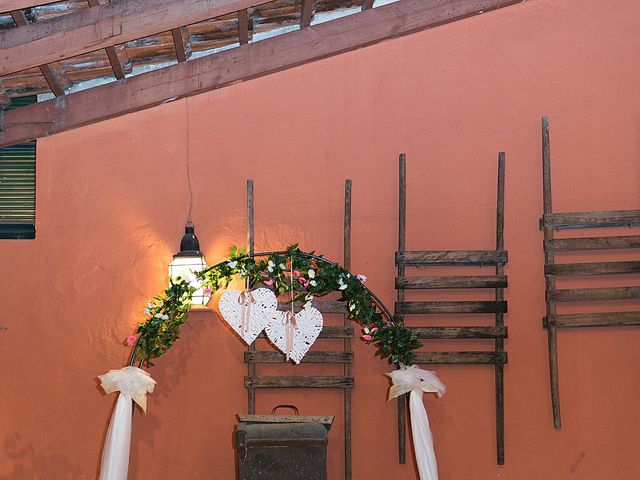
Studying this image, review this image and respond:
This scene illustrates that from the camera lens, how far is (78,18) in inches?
165

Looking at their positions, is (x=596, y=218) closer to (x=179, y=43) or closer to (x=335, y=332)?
(x=335, y=332)

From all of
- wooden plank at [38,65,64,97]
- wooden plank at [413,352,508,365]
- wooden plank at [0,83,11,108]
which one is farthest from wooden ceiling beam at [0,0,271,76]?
wooden plank at [413,352,508,365]

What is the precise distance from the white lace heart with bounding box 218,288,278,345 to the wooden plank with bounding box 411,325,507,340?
0.82m

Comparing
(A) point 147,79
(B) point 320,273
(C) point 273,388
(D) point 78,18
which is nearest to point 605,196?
(B) point 320,273

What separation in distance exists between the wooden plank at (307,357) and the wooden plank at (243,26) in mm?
1736

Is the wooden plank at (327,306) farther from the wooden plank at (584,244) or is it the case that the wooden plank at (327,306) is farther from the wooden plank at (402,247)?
the wooden plank at (584,244)

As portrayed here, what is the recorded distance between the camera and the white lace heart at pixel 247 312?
4.75 meters

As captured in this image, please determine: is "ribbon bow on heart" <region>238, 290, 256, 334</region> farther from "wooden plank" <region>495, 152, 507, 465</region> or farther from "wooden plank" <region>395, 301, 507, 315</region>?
"wooden plank" <region>495, 152, 507, 465</region>

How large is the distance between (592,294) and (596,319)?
138mm

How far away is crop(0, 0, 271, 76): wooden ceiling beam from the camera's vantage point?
414 centimetres

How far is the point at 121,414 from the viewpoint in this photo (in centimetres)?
451

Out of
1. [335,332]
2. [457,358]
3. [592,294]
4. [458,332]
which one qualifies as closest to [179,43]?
[335,332]

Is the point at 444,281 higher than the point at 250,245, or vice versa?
the point at 250,245

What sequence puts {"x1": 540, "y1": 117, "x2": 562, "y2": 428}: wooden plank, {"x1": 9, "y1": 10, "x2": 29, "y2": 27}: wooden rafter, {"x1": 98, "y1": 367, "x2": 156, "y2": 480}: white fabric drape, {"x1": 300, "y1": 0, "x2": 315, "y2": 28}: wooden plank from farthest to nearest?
1. {"x1": 540, "y1": 117, "x2": 562, "y2": 428}: wooden plank
2. {"x1": 300, "y1": 0, "x2": 315, "y2": 28}: wooden plank
3. {"x1": 98, "y1": 367, "x2": 156, "y2": 480}: white fabric drape
4. {"x1": 9, "y1": 10, "x2": 29, "y2": 27}: wooden rafter
